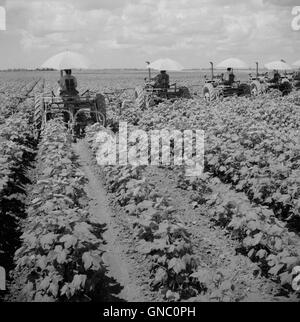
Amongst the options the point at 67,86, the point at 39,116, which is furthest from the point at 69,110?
the point at 67,86

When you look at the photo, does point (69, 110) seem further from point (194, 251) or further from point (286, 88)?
point (286, 88)

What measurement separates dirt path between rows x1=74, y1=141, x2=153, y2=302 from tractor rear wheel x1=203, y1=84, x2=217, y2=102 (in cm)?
1143

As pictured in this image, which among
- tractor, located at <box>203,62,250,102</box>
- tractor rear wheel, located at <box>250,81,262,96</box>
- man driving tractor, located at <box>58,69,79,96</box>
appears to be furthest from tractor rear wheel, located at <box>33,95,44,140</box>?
tractor rear wheel, located at <box>250,81,262,96</box>

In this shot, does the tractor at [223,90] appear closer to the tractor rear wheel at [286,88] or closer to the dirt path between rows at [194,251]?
the tractor rear wheel at [286,88]

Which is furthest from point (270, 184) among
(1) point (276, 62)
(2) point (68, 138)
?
(1) point (276, 62)

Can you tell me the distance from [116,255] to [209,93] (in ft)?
49.0

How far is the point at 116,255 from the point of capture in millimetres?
5836

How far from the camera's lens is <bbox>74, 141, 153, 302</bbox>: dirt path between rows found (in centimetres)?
493

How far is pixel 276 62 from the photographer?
2359cm

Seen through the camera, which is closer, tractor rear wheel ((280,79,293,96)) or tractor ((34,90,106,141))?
tractor ((34,90,106,141))

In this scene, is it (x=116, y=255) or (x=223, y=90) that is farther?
(x=223, y=90)

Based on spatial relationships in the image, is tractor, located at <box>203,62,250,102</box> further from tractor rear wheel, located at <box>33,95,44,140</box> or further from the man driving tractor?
tractor rear wheel, located at <box>33,95,44,140</box>

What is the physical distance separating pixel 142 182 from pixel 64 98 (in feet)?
26.2

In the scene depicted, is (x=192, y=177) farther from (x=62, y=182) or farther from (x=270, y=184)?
(x=62, y=182)
